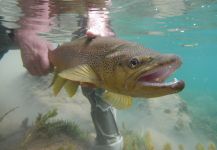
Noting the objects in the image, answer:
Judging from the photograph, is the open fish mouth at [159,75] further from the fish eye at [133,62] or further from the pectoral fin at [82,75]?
the pectoral fin at [82,75]

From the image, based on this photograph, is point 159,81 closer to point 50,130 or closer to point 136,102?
point 50,130

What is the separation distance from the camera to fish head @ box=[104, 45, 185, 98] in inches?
116

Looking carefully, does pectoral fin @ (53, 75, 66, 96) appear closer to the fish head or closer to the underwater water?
the fish head

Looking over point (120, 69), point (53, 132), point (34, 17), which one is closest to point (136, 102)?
point (34, 17)

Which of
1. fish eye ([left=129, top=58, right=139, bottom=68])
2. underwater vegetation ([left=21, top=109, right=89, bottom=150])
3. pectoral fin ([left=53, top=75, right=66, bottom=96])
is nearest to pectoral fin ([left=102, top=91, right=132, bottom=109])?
fish eye ([left=129, top=58, right=139, bottom=68])

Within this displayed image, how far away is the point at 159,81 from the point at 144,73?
186 millimetres

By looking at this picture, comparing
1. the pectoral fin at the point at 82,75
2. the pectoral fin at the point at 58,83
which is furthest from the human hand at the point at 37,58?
the pectoral fin at the point at 82,75

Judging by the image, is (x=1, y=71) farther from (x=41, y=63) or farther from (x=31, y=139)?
(x=41, y=63)

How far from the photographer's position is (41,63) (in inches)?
222

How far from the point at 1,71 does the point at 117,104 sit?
18.7m

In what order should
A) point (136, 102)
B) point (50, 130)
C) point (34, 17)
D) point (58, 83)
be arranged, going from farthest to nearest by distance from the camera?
1. point (136, 102)
2. point (34, 17)
3. point (50, 130)
4. point (58, 83)

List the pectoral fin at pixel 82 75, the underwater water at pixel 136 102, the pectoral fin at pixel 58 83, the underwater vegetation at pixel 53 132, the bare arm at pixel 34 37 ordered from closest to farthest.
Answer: the pectoral fin at pixel 82 75 → the pectoral fin at pixel 58 83 → the bare arm at pixel 34 37 → the underwater vegetation at pixel 53 132 → the underwater water at pixel 136 102

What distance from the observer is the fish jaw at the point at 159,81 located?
2833mm

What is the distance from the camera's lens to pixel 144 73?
308 cm
